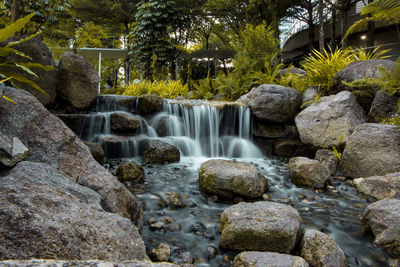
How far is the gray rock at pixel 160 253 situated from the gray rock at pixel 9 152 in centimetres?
146

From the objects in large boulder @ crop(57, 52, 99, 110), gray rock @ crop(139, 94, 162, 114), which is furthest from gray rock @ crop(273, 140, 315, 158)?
large boulder @ crop(57, 52, 99, 110)

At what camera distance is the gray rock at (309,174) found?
189 inches

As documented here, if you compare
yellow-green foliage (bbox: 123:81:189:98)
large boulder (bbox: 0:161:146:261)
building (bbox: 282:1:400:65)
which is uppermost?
building (bbox: 282:1:400:65)

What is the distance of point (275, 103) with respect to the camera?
24.4 feet

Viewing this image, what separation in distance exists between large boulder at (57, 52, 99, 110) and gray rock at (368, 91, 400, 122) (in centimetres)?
715

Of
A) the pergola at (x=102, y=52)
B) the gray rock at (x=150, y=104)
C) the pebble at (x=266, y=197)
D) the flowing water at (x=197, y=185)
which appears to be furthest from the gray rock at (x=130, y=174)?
the pergola at (x=102, y=52)

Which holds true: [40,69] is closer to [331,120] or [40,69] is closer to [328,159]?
[328,159]

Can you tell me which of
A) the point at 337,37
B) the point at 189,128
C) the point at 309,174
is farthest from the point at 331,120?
the point at 337,37

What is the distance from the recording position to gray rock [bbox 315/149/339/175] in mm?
5741

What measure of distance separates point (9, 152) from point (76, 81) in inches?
222

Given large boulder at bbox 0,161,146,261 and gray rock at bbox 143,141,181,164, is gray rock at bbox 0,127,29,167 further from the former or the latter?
gray rock at bbox 143,141,181,164

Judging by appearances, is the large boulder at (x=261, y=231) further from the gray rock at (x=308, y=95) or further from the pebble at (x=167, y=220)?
the gray rock at (x=308, y=95)

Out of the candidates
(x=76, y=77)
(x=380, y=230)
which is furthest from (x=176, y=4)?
(x=380, y=230)

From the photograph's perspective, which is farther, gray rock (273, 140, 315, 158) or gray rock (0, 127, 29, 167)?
gray rock (273, 140, 315, 158)
